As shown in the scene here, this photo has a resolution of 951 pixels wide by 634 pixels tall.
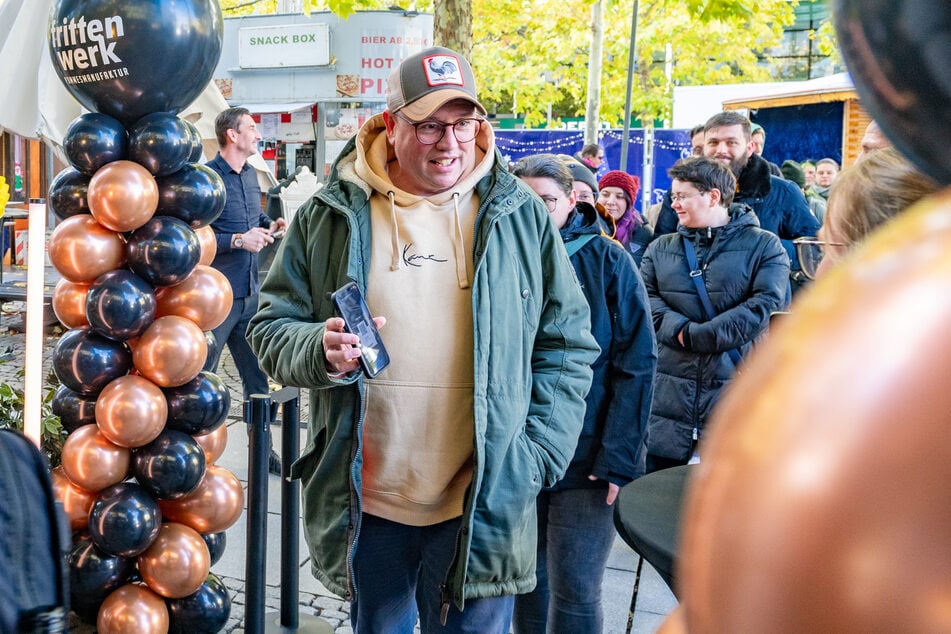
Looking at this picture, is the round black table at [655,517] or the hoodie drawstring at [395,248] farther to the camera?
the hoodie drawstring at [395,248]

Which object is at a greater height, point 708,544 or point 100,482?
point 708,544

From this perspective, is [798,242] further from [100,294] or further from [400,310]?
[100,294]

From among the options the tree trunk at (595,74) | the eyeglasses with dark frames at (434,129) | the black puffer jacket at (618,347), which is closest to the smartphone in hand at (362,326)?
the eyeglasses with dark frames at (434,129)

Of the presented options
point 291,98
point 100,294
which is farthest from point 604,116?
point 100,294

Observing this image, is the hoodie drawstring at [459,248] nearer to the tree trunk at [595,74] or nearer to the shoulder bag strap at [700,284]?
the shoulder bag strap at [700,284]

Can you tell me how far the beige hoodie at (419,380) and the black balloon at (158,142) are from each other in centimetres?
126

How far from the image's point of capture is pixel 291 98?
53.4 ft

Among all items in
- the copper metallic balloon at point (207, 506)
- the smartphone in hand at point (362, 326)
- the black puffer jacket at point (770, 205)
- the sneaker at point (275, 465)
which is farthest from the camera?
the sneaker at point (275, 465)

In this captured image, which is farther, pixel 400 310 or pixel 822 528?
pixel 400 310

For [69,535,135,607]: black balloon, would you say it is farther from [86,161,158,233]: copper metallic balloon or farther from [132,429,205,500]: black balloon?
[86,161,158,233]: copper metallic balloon

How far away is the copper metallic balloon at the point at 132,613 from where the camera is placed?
3170mm

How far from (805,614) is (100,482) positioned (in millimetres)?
3218

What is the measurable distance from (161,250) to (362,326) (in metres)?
1.39

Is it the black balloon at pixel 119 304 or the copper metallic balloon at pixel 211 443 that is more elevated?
the black balloon at pixel 119 304
